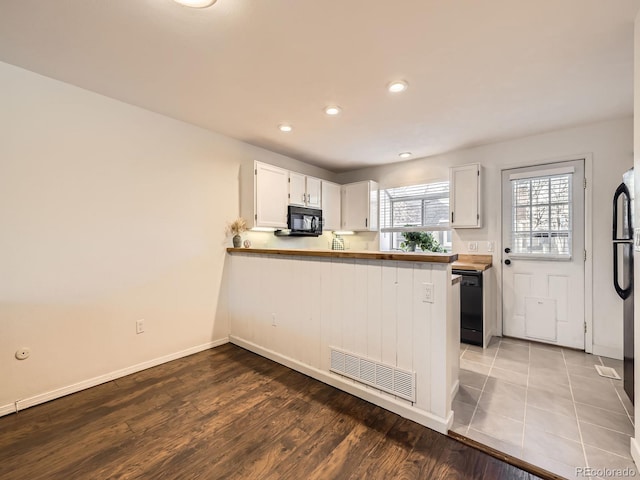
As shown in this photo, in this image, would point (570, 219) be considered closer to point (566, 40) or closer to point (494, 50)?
point (566, 40)

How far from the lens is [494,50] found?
5.93ft

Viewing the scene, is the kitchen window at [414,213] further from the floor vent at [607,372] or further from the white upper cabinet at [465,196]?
the floor vent at [607,372]

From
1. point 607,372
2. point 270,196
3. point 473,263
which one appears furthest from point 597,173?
point 270,196

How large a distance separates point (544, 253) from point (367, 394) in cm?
272

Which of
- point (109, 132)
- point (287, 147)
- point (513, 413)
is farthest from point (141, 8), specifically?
point (513, 413)

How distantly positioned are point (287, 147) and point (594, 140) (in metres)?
3.42

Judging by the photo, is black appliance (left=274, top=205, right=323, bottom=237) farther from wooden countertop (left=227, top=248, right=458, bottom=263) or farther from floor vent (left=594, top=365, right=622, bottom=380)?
floor vent (left=594, top=365, right=622, bottom=380)

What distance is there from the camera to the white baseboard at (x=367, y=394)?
5.95 ft

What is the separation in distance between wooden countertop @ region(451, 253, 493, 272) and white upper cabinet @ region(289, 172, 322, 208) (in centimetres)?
207

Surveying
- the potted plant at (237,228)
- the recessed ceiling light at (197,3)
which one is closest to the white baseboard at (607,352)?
the potted plant at (237,228)

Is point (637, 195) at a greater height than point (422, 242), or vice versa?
point (637, 195)

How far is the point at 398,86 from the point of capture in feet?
7.26

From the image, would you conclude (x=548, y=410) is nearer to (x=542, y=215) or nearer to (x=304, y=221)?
(x=542, y=215)

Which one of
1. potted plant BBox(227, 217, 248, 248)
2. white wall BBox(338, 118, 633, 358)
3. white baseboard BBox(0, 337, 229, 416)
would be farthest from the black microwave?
white wall BBox(338, 118, 633, 358)
